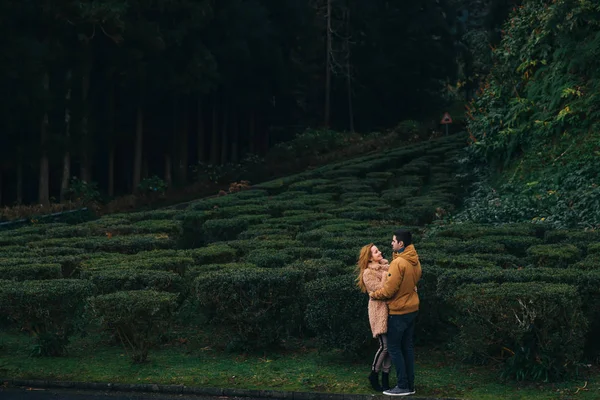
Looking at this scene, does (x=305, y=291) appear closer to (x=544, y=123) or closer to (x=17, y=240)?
(x=17, y=240)

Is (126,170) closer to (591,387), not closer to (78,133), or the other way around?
(78,133)

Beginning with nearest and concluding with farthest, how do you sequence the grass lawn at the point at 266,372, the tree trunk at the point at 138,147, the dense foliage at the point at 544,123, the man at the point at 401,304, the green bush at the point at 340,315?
the man at the point at 401,304 < the grass lawn at the point at 266,372 < the green bush at the point at 340,315 < the dense foliage at the point at 544,123 < the tree trunk at the point at 138,147

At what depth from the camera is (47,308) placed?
38.6ft

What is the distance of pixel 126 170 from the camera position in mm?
43812

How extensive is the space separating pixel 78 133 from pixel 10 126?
3330mm

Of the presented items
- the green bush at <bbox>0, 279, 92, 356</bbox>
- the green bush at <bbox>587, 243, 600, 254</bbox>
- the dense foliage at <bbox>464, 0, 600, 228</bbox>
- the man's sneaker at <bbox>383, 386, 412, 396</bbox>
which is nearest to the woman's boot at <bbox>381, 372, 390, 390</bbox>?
the man's sneaker at <bbox>383, 386, 412, 396</bbox>

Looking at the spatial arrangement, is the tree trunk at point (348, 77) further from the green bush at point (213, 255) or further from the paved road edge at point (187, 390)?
the paved road edge at point (187, 390)

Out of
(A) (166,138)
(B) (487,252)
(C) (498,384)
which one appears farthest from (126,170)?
(C) (498,384)

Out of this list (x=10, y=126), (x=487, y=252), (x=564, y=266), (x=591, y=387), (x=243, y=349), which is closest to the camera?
(x=591, y=387)

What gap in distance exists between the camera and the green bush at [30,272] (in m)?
13.8

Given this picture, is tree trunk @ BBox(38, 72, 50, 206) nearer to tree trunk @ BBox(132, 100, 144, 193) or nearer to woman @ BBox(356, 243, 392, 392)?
tree trunk @ BBox(132, 100, 144, 193)

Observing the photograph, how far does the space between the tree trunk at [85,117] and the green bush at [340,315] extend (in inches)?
898

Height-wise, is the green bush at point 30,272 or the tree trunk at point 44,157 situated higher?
the tree trunk at point 44,157

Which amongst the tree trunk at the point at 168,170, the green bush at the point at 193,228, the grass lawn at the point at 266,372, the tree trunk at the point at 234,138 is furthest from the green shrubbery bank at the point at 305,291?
the tree trunk at the point at 234,138
